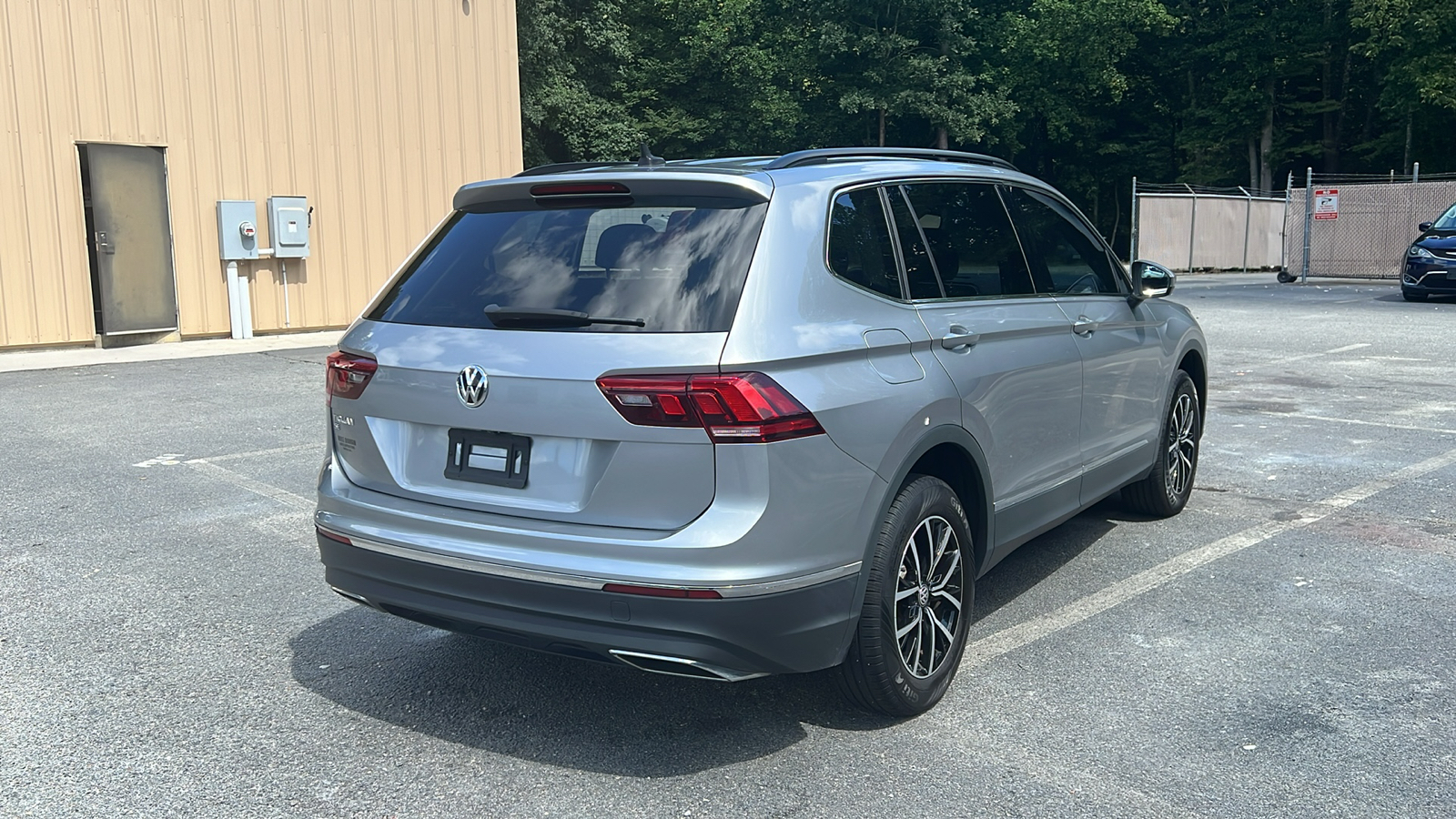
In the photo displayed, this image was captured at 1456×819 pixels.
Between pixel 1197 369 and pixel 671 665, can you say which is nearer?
pixel 671 665

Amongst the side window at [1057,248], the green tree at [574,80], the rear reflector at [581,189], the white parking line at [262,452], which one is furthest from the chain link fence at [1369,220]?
the rear reflector at [581,189]

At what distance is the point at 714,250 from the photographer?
342cm

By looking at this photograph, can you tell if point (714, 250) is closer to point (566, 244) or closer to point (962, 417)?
point (566, 244)

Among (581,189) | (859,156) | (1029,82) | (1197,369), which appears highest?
(1029,82)

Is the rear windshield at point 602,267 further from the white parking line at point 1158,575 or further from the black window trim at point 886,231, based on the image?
the white parking line at point 1158,575

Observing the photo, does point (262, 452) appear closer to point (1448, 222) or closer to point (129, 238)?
point (129, 238)

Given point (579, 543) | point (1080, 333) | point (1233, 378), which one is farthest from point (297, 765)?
point (1233, 378)

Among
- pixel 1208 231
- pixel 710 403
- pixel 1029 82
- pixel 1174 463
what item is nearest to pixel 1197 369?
pixel 1174 463

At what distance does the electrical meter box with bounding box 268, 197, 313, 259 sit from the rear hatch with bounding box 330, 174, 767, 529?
13563 mm

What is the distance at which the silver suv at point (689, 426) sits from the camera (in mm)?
3209

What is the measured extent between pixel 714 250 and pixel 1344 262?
26895mm

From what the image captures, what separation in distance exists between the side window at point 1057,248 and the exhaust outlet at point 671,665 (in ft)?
7.68

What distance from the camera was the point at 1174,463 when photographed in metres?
6.30

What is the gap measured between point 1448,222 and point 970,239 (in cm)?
1923
